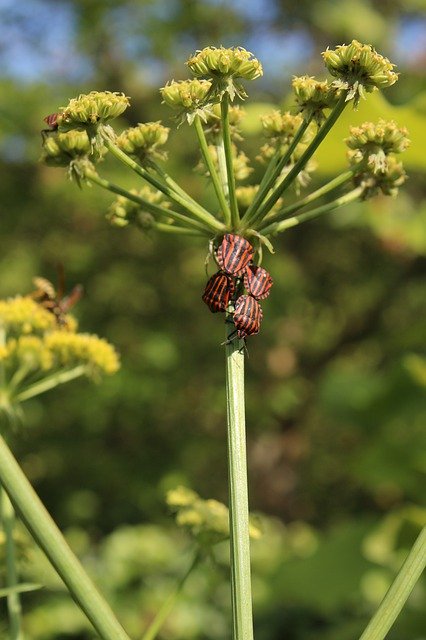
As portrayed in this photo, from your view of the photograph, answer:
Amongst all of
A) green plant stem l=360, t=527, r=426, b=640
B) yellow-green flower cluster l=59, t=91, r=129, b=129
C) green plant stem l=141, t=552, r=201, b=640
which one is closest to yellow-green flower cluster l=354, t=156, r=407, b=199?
yellow-green flower cluster l=59, t=91, r=129, b=129

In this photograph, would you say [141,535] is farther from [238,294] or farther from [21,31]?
[238,294]

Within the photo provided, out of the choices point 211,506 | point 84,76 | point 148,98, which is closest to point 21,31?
point 84,76

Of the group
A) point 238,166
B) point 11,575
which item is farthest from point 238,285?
point 11,575

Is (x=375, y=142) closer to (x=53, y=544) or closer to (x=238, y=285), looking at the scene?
(x=238, y=285)

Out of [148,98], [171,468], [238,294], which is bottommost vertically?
[238,294]

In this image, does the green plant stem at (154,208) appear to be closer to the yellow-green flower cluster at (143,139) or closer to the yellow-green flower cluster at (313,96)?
the yellow-green flower cluster at (143,139)

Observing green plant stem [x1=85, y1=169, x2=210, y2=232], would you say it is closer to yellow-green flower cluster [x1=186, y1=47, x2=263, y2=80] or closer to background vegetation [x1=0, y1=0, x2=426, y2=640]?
yellow-green flower cluster [x1=186, y1=47, x2=263, y2=80]

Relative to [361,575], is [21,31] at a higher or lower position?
higher

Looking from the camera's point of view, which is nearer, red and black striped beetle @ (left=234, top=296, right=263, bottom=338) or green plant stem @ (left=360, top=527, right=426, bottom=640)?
green plant stem @ (left=360, top=527, right=426, bottom=640)
